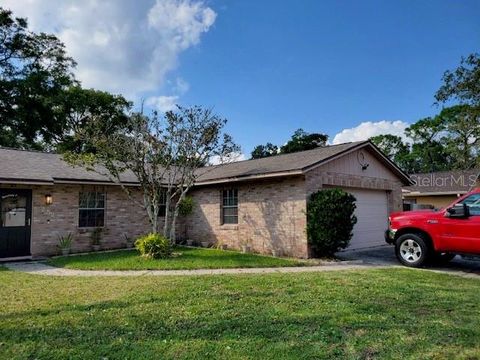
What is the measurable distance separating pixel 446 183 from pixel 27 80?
32117 millimetres

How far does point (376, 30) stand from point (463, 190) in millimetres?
14546

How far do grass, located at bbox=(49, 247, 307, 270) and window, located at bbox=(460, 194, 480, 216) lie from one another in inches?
174

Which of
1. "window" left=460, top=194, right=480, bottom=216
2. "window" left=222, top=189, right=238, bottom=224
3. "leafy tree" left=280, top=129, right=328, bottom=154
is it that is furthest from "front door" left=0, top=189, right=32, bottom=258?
"leafy tree" left=280, top=129, right=328, bottom=154

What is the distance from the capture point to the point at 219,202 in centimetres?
1417

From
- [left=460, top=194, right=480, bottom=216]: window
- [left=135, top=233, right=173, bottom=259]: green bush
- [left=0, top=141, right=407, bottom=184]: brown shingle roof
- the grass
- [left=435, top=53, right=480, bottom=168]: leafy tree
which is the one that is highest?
[left=435, top=53, right=480, bottom=168]: leafy tree

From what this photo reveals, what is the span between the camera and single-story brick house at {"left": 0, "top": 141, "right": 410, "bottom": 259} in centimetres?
1139

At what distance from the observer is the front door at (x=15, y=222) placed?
37.0 feet

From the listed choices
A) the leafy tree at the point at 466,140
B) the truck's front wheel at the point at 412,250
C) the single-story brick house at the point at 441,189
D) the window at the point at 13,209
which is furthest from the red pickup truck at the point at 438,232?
the single-story brick house at the point at 441,189

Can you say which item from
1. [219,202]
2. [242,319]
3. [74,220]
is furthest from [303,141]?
[242,319]

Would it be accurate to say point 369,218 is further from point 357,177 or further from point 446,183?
point 446,183

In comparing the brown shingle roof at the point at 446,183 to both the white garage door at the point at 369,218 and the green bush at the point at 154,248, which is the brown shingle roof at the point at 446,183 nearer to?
the white garage door at the point at 369,218

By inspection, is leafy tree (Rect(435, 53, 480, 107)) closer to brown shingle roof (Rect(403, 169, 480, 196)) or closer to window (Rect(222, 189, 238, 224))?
Result: brown shingle roof (Rect(403, 169, 480, 196))

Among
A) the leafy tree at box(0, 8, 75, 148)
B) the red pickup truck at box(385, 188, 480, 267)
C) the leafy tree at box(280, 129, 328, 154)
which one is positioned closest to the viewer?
the red pickup truck at box(385, 188, 480, 267)

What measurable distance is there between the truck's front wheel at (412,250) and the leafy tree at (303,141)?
32.9m
